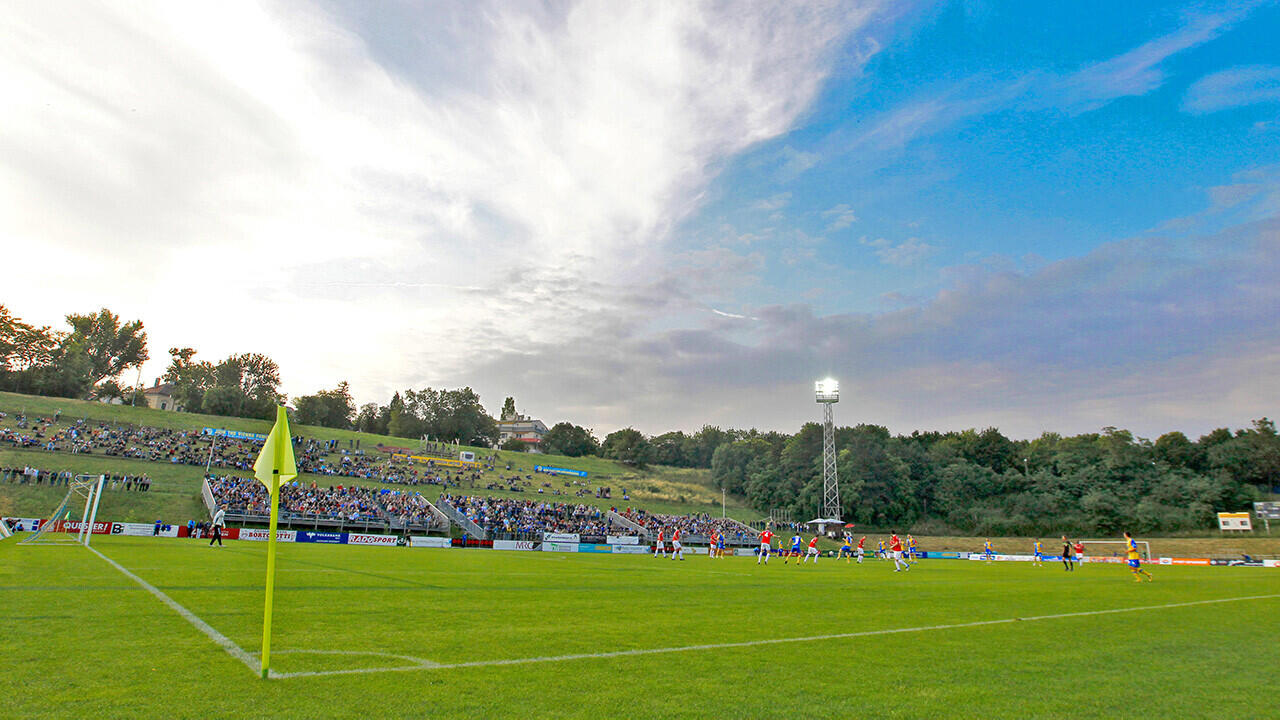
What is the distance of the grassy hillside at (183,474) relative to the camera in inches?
1601

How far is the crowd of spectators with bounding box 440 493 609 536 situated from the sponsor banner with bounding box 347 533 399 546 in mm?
7233

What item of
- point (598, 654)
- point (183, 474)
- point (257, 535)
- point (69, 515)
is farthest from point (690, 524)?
point (598, 654)

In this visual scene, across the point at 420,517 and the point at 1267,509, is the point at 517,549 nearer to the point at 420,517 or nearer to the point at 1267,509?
the point at 420,517

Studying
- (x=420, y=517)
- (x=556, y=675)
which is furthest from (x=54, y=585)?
(x=420, y=517)

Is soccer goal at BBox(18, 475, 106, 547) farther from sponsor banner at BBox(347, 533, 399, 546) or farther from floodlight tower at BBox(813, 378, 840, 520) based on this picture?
floodlight tower at BBox(813, 378, 840, 520)

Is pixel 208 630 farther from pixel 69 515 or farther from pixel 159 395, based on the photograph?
pixel 159 395

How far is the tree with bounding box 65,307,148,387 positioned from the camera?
107m

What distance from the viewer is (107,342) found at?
109812 mm

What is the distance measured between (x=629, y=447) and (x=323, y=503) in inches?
3671

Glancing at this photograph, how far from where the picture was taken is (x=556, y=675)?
6.31m

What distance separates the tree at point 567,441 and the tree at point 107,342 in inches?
3076

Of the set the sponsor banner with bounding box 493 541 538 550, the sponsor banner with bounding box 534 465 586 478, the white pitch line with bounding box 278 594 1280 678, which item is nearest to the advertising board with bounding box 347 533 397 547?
the sponsor banner with bounding box 493 541 538 550

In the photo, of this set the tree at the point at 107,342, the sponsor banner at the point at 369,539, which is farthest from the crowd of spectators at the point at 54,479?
the tree at the point at 107,342

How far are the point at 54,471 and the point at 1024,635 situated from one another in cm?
5962
